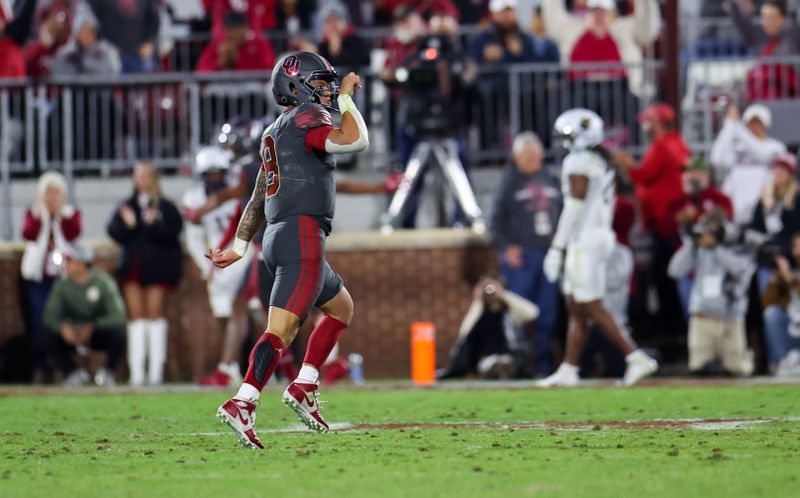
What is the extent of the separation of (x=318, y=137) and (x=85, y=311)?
27.3ft

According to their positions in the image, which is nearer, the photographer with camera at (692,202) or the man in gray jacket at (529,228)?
the photographer with camera at (692,202)

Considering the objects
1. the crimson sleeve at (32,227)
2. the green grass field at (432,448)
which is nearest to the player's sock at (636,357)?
the green grass field at (432,448)

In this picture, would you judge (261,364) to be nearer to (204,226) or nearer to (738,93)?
(204,226)

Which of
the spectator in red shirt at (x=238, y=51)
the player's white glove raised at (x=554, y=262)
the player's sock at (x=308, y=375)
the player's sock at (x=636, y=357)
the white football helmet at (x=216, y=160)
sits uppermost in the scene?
the spectator in red shirt at (x=238, y=51)

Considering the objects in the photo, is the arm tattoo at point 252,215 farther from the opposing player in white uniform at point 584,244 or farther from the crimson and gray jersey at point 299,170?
the opposing player in white uniform at point 584,244

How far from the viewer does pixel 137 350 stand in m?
17.9

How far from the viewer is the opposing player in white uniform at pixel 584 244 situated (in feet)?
50.5

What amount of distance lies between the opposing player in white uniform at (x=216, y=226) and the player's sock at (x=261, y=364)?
707 centimetres

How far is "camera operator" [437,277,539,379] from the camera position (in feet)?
55.7

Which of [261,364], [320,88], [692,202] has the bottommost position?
[261,364]

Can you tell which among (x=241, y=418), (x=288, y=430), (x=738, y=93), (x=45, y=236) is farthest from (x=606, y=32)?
(x=241, y=418)

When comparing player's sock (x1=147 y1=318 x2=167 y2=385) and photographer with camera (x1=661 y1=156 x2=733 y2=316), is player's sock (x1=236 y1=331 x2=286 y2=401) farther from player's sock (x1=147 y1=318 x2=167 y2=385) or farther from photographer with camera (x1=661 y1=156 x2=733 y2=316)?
player's sock (x1=147 y1=318 x2=167 y2=385)

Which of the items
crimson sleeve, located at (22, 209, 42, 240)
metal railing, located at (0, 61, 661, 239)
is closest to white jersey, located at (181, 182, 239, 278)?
metal railing, located at (0, 61, 661, 239)

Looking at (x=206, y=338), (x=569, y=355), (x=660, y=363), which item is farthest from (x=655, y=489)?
(x=206, y=338)
